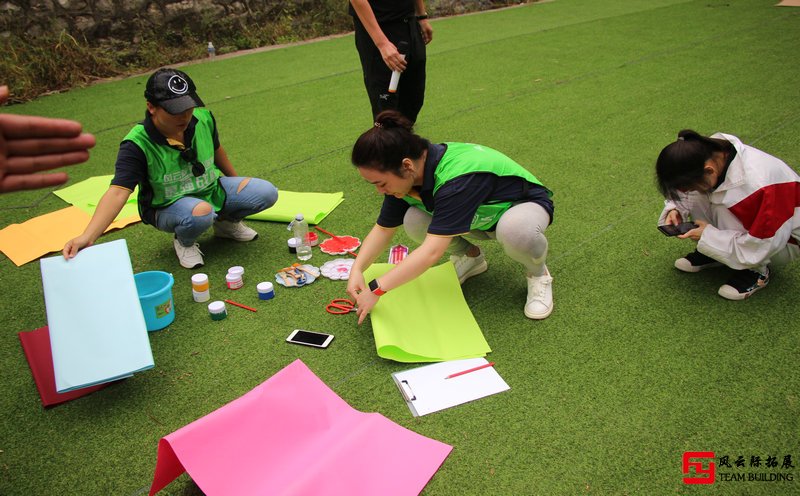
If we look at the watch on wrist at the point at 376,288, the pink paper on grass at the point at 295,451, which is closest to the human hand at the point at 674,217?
the watch on wrist at the point at 376,288

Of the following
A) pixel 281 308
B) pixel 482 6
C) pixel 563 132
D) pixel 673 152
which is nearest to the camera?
pixel 673 152

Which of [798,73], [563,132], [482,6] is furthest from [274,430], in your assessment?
[482,6]

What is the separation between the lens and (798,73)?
14.6ft

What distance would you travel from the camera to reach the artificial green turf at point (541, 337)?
58.1 inches

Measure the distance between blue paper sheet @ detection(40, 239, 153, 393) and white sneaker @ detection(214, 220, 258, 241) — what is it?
0.73m

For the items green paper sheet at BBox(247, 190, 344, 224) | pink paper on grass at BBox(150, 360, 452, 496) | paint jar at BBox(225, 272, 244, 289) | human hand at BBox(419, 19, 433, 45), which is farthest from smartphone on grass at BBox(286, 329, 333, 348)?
human hand at BBox(419, 19, 433, 45)

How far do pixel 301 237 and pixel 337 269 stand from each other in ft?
0.93

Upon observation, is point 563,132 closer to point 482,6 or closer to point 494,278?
point 494,278

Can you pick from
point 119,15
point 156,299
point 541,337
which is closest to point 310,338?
point 156,299

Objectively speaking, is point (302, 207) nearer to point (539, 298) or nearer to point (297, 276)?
point (297, 276)

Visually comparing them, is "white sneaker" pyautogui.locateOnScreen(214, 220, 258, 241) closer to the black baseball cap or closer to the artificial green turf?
the artificial green turf

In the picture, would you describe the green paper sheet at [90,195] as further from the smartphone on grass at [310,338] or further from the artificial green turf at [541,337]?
the smartphone on grass at [310,338]

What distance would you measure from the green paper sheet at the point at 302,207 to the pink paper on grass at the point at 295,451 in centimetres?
129

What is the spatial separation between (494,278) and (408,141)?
0.80m
